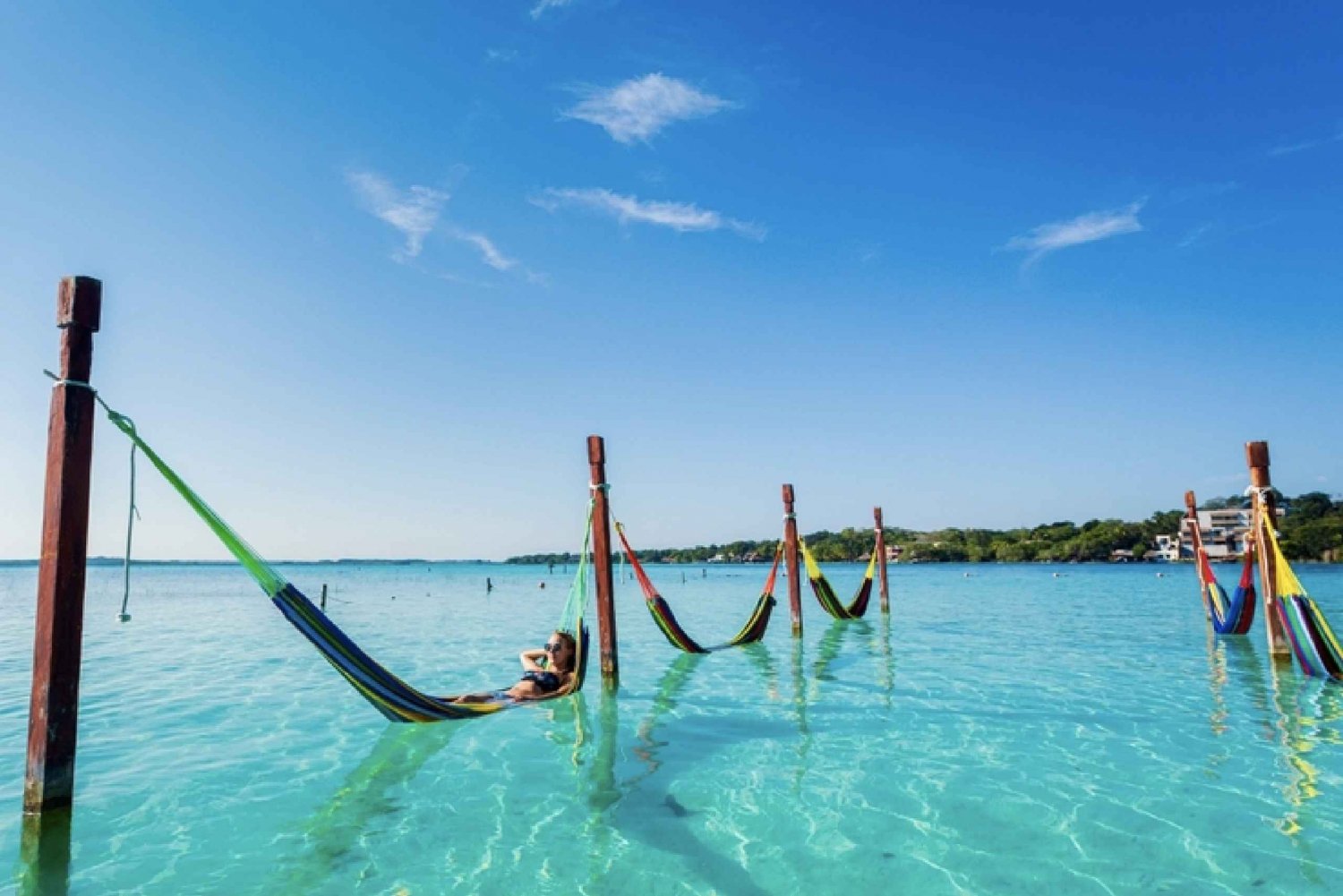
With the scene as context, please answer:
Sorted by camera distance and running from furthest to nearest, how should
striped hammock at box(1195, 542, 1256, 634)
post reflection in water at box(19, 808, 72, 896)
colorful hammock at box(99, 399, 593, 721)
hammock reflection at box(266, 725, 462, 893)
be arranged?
striped hammock at box(1195, 542, 1256, 634) < colorful hammock at box(99, 399, 593, 721) < hammock reflection at box(266, 725, 462, 893) < post reflection in water at box(19, 808, 72, 896)

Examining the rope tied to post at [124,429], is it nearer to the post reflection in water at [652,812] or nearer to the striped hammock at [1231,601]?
the post reflection in water at [652,812]

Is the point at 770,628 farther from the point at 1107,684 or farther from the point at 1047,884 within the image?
the point at 1047,884

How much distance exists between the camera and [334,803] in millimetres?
6242

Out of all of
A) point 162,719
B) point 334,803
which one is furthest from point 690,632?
point 334,803

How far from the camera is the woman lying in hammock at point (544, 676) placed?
961 cm

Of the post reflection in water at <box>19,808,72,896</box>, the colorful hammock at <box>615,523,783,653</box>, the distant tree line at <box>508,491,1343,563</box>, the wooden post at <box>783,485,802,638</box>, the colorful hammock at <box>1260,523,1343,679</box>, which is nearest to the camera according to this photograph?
the post reflection in water at <box>19,808,72,896</box>

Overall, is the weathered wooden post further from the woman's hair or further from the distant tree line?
the distant tree line

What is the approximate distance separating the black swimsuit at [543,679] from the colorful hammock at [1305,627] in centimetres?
930

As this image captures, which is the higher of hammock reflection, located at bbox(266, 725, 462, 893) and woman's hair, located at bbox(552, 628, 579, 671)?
woman's hair, located at bbox(552, 628, 579, 671)

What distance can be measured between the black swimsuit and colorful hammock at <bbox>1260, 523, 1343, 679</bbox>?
9296 millimetres

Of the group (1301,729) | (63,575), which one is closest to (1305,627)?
(1301,729)

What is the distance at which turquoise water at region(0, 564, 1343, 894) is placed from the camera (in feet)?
15.8

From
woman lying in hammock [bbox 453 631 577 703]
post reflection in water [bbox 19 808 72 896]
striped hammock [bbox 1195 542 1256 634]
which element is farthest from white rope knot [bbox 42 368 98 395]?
striped hammock [bbox 1195 542 1256 634]

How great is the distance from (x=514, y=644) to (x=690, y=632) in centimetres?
483
